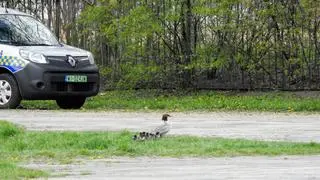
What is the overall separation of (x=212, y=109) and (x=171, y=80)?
167 inches

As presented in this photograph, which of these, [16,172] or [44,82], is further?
[44,82]

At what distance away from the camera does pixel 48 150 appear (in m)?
11.1

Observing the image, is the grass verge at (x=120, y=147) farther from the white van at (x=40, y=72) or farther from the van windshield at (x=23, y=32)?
the van windshield at (x=23, y=32)

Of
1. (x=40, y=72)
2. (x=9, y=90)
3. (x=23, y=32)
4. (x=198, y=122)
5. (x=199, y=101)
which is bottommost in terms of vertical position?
(x=198, y=122)

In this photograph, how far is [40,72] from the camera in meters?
18.2

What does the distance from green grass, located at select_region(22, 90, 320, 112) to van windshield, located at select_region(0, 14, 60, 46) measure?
147 cm

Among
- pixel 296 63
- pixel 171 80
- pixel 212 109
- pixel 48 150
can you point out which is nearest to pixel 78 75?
pixel 212 109

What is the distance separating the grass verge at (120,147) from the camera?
1072 cm

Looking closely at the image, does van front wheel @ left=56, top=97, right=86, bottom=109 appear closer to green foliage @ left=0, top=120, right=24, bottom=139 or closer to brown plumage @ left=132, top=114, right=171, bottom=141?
green foliage @ left=0, top=120, right=24, bottom=139

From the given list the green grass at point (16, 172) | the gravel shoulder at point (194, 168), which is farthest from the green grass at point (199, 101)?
the green grass at point (16, 172)

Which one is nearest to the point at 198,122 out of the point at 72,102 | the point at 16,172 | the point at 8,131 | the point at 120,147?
the point at 8,131

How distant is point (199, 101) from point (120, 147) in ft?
28.5

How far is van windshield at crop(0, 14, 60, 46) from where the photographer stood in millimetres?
19141

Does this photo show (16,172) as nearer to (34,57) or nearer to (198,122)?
(198,122)
